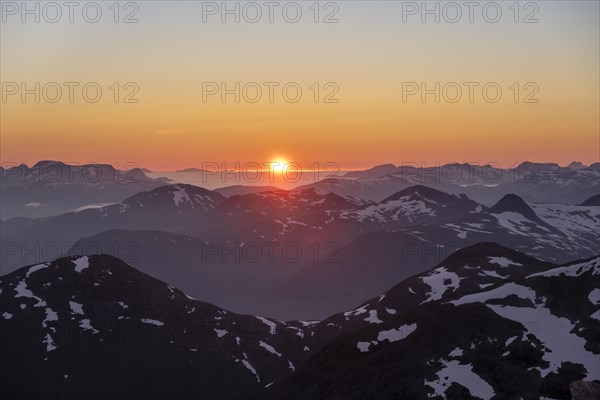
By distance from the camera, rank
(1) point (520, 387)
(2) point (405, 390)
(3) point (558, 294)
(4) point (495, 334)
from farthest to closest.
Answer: (3) point (558, 294) < (4) point (495, 334) < (2) point (405, 390) < (1) point (520, 387)

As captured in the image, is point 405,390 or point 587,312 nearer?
point 405,390

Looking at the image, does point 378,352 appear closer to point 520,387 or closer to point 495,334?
point 495,334

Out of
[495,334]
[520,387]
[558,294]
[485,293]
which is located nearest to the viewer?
[520,387]

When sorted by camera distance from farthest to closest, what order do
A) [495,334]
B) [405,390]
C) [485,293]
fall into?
1. [485,293]
2. [495,334]
3. [405,390]

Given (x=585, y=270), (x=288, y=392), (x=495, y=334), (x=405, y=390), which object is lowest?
(x=288, y=392)

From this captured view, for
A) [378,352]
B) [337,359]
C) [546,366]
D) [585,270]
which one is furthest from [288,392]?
[585,270]

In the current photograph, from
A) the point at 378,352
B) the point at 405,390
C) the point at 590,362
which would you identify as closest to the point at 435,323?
the point at 378,352

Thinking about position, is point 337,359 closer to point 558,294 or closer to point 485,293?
point 485,293

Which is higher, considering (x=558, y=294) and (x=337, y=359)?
(x=558, y=294)

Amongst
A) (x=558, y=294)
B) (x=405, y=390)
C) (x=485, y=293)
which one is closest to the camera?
(x=405, y=390)
